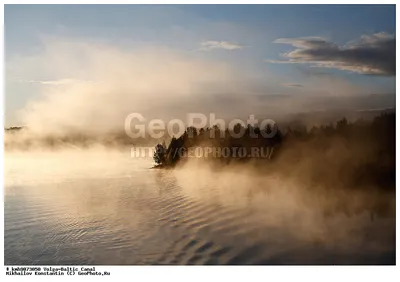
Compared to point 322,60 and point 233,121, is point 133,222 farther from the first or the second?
point 322,60

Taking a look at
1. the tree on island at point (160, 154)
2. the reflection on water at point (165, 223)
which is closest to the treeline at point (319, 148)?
the tree on island at point (160, 154)

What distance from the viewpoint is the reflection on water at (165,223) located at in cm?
397

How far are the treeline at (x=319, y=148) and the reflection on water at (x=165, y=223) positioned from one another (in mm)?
156

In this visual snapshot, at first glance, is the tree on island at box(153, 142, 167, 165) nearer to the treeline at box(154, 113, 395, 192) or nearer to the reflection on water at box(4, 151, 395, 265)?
the treeline at box(154, 113, 395, 192)

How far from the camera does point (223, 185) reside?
161 inches

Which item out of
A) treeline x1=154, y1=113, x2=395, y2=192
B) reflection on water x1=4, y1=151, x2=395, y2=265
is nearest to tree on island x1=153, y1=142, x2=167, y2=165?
treeline x1=154, y1=113, x2=395, y2=192

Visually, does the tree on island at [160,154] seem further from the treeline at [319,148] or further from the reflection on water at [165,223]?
the reflection on water at [165,223]

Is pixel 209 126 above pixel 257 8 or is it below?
below

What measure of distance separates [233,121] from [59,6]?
4.94ft

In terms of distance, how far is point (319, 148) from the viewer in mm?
4051

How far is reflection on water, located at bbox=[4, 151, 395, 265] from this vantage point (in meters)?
3.97

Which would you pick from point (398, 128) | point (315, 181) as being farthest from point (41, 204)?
point (398, 128)

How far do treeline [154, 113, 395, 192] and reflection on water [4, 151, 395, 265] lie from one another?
156 millimetres

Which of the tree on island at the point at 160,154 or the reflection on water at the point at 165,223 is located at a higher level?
the tree on island at the point at 160,154
